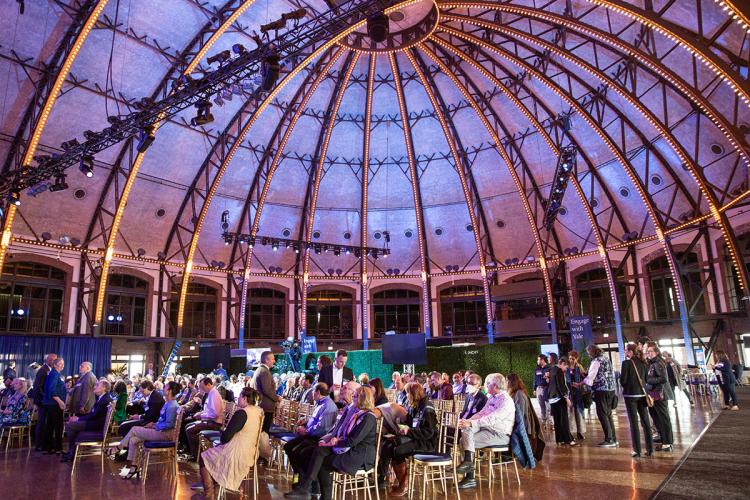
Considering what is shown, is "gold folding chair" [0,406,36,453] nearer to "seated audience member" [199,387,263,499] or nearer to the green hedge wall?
"seated audience member" [199,387,263,499]

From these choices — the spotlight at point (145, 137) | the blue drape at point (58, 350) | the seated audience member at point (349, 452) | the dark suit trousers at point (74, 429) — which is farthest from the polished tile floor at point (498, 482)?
the blue drape at point (58, 350)

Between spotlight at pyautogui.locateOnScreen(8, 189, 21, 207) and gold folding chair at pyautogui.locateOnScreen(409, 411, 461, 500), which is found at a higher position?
spotlight at pyautogui.locateOnScreen(8, 189, 21, 207)

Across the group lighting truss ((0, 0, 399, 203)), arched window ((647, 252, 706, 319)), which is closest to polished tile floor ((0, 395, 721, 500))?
lighting truss ((0, 0, 399, 203))

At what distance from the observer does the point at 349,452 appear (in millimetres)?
6254

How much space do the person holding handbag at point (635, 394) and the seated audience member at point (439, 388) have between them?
9.94 feet

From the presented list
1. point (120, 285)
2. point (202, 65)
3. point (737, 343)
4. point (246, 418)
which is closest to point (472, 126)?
point (202, 65)

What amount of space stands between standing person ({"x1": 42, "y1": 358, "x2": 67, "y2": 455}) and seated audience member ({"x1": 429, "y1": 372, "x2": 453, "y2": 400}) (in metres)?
7.31

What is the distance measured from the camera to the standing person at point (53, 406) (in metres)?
10.5

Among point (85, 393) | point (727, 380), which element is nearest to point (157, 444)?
point (85, 393)

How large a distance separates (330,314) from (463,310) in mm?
6886

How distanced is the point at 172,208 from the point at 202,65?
22.7 ft

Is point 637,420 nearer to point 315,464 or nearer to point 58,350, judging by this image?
point 315,464

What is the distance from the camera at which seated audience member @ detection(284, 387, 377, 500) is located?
20.5 ft

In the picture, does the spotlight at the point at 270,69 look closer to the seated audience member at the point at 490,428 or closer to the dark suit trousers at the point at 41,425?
the dark suit trousers at the point at 41,425
